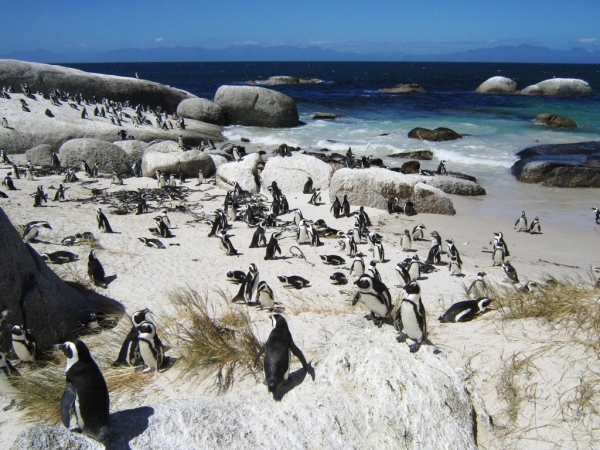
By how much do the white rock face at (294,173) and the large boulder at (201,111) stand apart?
530 inches

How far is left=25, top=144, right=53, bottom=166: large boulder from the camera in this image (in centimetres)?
1753

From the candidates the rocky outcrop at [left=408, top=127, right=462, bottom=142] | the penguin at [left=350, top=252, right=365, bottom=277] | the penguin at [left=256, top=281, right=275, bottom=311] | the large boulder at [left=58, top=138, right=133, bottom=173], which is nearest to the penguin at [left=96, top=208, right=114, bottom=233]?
the penguin at [left=256, top=281, right=275, bottom=311]

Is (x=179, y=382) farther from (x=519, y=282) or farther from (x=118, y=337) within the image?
(x=519, y=282)

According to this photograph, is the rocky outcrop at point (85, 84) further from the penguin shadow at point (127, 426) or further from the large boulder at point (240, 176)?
the penguin shadow at point (127, 426)

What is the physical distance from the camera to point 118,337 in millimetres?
5547

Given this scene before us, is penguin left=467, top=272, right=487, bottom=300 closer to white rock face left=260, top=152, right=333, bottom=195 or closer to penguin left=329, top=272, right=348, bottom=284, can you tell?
penguin left=329, top=272, right=348, bottom=284

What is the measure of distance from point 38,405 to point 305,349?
236 cm

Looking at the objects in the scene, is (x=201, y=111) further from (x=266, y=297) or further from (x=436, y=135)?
(x=266, y=297)

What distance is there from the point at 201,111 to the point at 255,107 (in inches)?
123

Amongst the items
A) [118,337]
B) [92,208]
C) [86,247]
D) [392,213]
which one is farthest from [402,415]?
[92,208]

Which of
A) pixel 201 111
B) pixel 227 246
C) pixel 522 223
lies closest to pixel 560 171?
pixel 522 223

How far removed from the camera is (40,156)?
695 inches

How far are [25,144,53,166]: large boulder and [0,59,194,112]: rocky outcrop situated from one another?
10.3 metres

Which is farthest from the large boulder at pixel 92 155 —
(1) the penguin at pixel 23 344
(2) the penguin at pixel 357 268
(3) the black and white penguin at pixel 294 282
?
(1) the penguin at pixel 23 344
